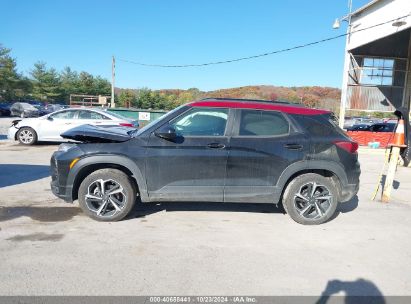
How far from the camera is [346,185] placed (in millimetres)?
5203

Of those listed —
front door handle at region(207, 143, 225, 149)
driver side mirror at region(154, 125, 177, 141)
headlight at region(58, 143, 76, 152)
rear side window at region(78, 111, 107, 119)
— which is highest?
rear side window at region(78, 111, 107, 119)

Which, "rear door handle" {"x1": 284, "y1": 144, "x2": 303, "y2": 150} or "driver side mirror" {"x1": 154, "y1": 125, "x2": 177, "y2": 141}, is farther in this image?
"rear door handle" {"x1": 284, "y1": 144, "x2": 303, "y2": 150}

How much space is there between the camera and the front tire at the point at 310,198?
5.16 m

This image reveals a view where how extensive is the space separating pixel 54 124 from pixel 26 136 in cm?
110

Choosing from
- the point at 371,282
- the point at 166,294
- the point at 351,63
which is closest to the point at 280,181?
the point at 371,282

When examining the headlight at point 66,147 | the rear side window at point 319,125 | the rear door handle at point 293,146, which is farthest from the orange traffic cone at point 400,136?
the headlight at point 66,147

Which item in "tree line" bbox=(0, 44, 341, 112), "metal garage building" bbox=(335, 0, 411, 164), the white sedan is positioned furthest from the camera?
"tree line" bbox=(0, 44, 341, 112)

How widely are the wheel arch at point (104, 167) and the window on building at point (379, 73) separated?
51.7ft

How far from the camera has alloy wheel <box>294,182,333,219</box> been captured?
17.0ft

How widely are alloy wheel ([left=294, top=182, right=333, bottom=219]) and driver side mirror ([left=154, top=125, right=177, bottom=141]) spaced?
1989mm

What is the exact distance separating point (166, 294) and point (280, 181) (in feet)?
8.29

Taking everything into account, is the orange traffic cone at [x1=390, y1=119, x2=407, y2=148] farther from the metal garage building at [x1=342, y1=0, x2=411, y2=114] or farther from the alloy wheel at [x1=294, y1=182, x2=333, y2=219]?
the metal garage building at [x1=342, y1=0, x2=411, y2=114]

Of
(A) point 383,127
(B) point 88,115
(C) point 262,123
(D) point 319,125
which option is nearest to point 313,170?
(D) point 319,125

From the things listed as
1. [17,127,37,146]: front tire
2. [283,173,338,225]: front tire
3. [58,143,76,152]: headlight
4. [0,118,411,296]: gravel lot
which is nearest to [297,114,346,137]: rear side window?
[283,173,338,225]: front tire
